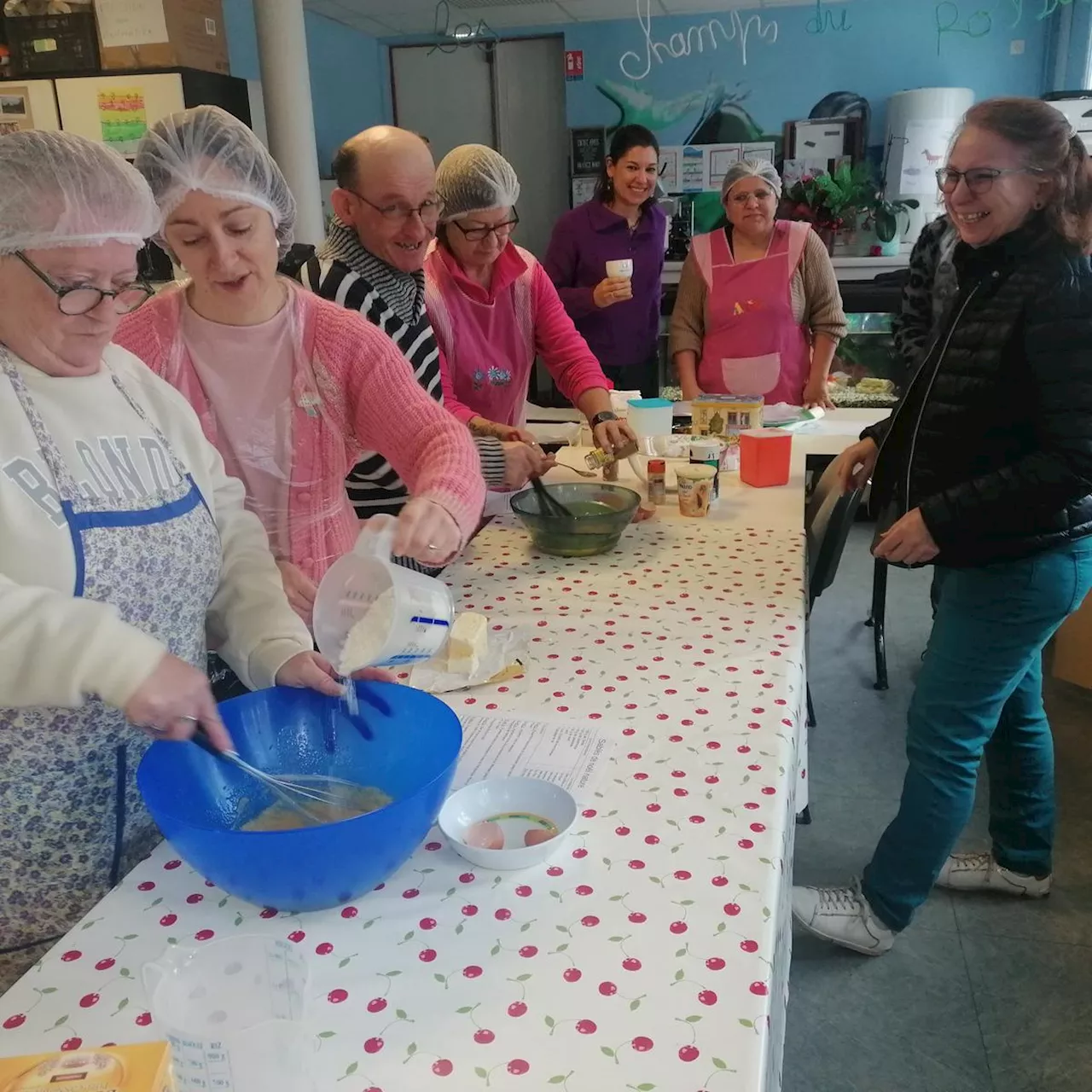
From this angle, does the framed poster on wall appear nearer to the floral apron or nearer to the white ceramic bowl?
the floral apron

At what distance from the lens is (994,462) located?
1664mm

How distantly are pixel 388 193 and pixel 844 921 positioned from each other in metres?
1.77

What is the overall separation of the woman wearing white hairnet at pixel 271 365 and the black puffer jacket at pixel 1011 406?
34.9 inches

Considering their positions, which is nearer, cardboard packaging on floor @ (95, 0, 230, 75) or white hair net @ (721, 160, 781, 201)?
white hair net @ (721, 160, 781, 201)

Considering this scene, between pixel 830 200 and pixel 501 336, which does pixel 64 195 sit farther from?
pixel 830 200

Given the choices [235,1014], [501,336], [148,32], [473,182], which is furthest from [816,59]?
[235,1014]

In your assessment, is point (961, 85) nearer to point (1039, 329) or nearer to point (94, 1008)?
point (1039, 329)

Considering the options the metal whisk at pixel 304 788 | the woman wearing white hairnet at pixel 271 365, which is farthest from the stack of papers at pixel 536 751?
the woman wearing white hairnet at pixel 271 365

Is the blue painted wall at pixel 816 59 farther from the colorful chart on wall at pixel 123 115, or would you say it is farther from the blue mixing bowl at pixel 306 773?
the blue mixing bowl at pixel 306 773

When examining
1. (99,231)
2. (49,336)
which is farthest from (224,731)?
(99,231)

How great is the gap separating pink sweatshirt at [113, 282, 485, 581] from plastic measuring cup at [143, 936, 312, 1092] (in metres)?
0.77

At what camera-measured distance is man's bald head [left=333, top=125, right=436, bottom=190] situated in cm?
181

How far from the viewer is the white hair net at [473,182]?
226 cm

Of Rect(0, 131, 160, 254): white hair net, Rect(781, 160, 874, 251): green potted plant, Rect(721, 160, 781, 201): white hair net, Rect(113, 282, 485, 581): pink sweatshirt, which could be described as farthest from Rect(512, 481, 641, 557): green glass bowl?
Rect(781, 160, 874, 251): green potted plant
